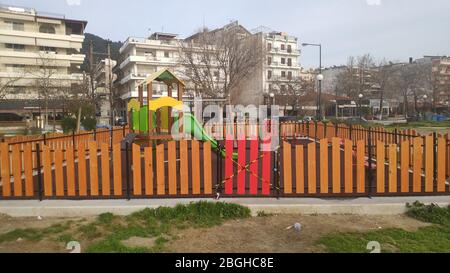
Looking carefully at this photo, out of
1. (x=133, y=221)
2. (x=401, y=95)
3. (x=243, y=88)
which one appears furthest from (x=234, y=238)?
(x=401, y=95)

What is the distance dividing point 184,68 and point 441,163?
1314 inches

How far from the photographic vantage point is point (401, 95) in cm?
6919

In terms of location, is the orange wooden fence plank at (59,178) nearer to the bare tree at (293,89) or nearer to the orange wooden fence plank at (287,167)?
the orange wooden fence plank at (287,167)

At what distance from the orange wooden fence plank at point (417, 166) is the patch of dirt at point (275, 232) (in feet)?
3.34

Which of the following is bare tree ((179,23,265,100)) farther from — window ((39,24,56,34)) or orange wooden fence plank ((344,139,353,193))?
window ((39,24,56,34))

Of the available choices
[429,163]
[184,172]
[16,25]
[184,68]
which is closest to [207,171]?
[184,172]

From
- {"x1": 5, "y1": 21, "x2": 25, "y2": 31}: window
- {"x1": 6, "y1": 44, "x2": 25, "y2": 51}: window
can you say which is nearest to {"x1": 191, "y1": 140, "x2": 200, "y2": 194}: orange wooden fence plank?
{"x1": 6, "y1": 44, "x2": 25, "y2": 51}: window

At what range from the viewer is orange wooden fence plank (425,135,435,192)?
6.50 m

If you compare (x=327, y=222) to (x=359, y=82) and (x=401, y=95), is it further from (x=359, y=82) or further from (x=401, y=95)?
(x=401, y=95)

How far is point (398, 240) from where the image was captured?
4.74m

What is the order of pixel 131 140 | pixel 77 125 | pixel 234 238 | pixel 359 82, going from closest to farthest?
pixel 234 238 < pixel 131 140 < pixel 77 125 < pixel 359 82

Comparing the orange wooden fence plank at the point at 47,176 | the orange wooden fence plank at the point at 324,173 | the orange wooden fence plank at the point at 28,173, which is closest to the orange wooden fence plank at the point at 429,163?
the orange wooden fence plank at the point at 324,173

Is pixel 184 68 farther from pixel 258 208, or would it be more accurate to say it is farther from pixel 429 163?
pixel 258 208
